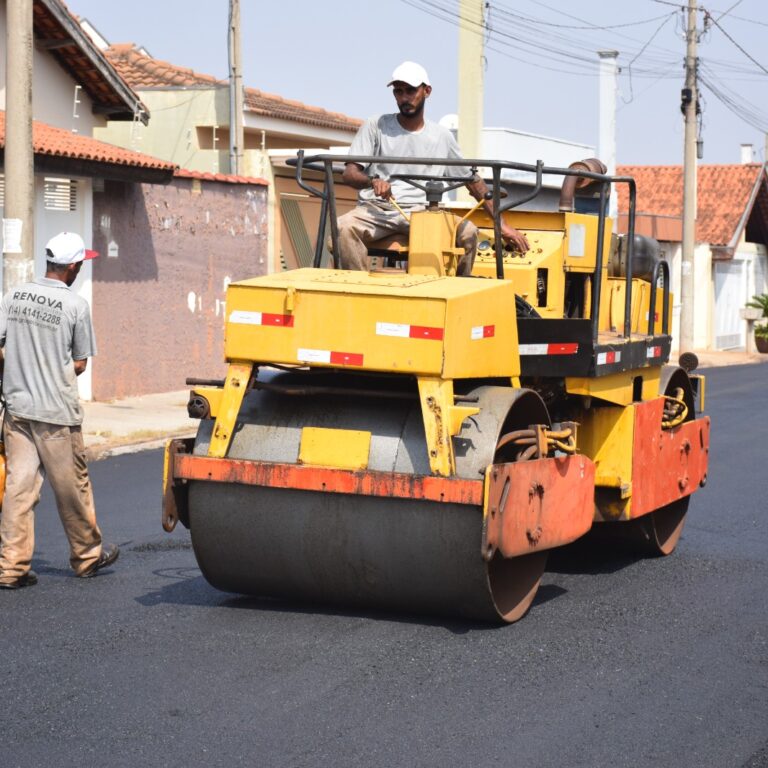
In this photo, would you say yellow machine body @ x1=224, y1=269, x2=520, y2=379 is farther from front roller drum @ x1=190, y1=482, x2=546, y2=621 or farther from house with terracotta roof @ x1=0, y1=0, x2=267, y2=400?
house with terracotta roof @ x1=0, y1=0, x2=267, y2=400

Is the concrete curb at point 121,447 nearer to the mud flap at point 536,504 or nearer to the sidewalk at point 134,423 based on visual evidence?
the sidewalk at point 134,423

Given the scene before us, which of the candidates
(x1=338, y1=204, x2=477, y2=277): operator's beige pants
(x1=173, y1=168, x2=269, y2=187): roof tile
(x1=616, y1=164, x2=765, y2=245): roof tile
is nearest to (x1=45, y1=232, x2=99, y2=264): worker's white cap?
(x1=338, y1=204, x2=477, y2=277): operator's beige pants

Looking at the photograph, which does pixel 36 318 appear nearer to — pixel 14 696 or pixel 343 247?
pixel 343 247

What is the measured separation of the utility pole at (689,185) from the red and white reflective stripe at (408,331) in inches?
929

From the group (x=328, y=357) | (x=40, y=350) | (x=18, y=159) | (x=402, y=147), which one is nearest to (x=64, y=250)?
(x=40, y=350)

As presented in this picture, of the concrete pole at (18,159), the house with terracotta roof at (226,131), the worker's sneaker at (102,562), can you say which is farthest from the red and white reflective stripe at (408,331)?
the house with terracotta roof at (226,131)

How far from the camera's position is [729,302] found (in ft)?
131

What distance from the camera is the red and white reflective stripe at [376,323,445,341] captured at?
6.10 metres

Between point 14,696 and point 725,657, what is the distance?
9.48 ft

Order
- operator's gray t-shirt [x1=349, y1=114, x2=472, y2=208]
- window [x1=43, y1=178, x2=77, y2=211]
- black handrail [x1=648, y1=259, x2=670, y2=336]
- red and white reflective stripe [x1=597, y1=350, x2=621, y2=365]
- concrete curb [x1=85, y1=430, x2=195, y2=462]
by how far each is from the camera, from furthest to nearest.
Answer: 1. window [x1=43, y1=178, x2=77, y2=211]
2. concrete curb [x1=85, y1=430, x2=195, y2=462]
3. black handrail [x1=648, y1=259, x2=670, y2=336]
4. operator's gray t-shirt [x1=349, y1=114, x2=472, y2=208]
5. red and white reflective stripe [x1=597, y1=350, x2=621, y2=365]

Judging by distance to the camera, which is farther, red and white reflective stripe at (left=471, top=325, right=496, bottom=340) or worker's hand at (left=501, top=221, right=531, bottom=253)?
worker's hand at (left=501, top=221, right=531, bottom=253)

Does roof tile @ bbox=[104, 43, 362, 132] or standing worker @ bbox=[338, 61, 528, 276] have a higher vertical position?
roof tile @ bbox=[104, 43, 362, 132]

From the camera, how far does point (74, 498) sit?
24.9 ft

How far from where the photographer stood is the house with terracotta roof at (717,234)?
37312mm
